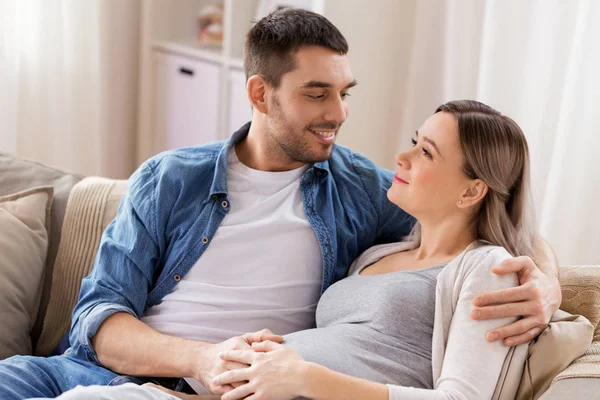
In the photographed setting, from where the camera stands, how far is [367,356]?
5.25 ft

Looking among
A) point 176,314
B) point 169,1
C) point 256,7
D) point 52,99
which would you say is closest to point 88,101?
point 52,99

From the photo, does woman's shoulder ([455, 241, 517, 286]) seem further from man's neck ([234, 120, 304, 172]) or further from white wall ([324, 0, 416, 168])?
white wall ([324, 0, 416, 168])

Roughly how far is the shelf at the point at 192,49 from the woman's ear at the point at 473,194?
1.82 m

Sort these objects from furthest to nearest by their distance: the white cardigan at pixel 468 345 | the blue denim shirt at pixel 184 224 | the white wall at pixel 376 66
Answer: the white wall at pixel 376 66 → the blue denim shirt at pixel 184 224 → the white cardigan at pixel 468 345

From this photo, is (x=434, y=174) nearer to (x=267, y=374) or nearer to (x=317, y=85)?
(x=317, y=85)

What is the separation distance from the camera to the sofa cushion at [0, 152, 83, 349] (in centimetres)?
205

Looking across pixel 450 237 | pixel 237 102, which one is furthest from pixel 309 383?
pixel 237 102

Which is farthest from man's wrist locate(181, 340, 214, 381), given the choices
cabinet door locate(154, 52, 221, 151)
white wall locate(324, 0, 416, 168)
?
cabinet door locate(154, 52, 221, 151)

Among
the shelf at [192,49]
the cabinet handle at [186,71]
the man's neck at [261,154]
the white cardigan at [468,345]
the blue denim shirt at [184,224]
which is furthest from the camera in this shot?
the cabinet handle at [186,71]

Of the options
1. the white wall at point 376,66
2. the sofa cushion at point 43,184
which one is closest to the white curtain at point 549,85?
the white wall at point 376,66

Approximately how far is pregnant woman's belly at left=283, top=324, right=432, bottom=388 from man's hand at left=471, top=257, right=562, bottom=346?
176 millimetres

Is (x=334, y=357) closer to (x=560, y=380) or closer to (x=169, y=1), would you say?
(x=560, y=380)

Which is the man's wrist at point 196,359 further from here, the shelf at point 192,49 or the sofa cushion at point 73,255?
the shelf at point 192,49

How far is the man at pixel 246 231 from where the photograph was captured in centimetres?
178
